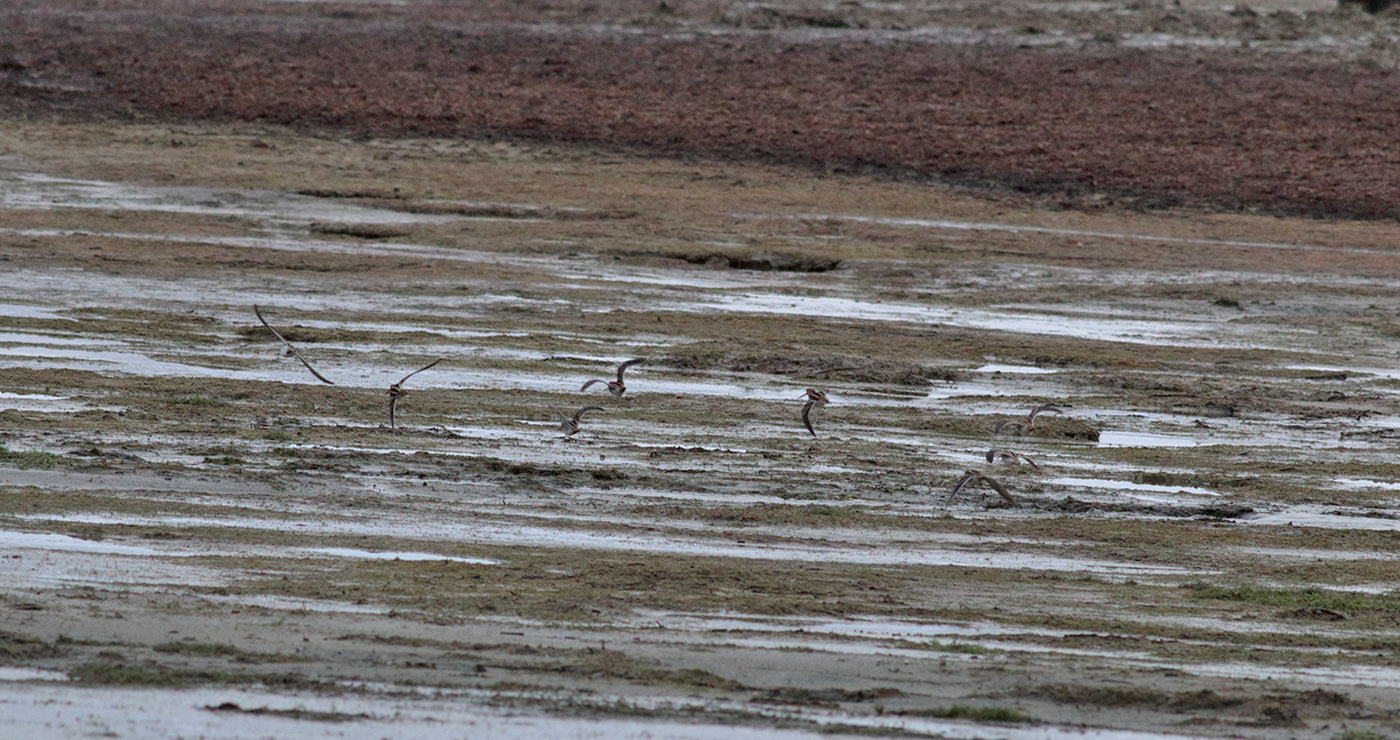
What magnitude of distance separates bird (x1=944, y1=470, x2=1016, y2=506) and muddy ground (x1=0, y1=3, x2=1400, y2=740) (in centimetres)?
3

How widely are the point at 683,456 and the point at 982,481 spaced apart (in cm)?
140

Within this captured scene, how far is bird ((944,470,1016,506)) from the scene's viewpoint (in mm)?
8703

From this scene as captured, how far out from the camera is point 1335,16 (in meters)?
35.5

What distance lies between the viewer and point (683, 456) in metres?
9.45

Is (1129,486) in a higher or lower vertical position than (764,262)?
higher

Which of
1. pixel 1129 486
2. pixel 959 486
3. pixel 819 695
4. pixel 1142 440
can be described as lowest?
pixel 1142 440

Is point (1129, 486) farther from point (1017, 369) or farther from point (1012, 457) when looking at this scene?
point (1017, 369)

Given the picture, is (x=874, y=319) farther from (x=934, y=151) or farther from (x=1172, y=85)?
(x=1172, y=85)

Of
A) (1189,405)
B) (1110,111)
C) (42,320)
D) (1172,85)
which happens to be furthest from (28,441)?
(1172,85)

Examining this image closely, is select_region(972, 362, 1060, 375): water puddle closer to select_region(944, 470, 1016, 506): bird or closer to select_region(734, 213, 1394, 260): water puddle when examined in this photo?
select_region(944, 470, 1016, 506): bird

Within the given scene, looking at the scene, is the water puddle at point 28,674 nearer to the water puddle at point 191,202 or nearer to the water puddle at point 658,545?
the water puddle at point 658,545

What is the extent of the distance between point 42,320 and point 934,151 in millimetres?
11883

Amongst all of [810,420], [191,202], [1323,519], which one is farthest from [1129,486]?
[191,202]

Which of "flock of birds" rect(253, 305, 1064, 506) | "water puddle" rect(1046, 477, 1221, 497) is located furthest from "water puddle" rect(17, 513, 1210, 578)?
"water puddle" rect(1046, 477, 1221, 497)
